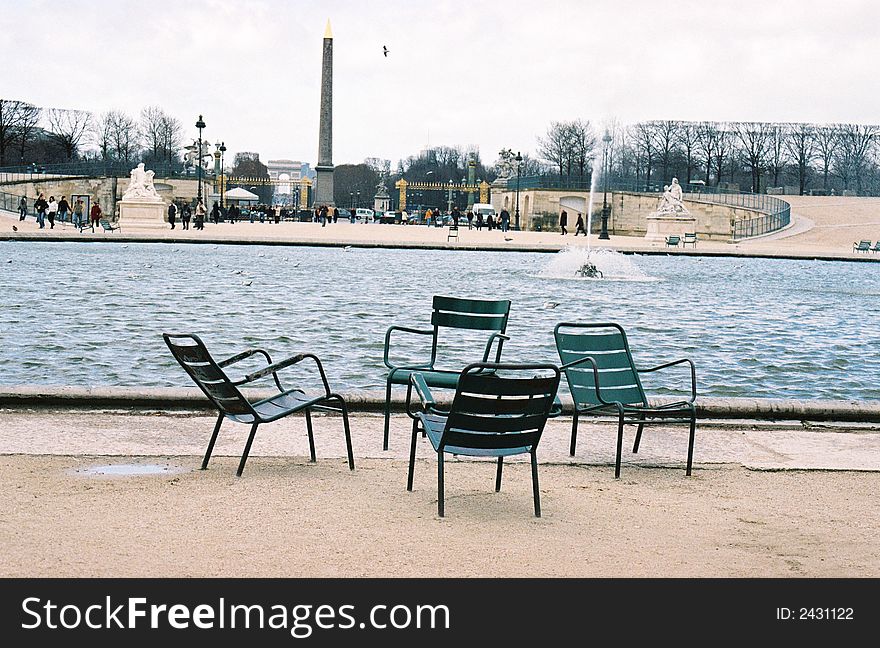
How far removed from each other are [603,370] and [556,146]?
107 meters

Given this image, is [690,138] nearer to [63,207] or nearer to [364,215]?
[364,215]

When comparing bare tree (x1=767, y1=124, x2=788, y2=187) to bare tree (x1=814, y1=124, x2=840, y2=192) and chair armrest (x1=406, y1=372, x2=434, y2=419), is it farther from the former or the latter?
chair armrest (x1=406, y1=372, x2=434, y2=419)

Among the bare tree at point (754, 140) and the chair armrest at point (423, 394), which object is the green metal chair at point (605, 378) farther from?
the bare tree at point (754, 140)

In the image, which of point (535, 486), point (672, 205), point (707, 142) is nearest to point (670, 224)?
point (672, 205)

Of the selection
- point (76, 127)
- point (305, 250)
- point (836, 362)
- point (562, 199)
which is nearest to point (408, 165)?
point (76, 127)

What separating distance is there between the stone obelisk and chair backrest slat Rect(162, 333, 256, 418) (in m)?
66.5

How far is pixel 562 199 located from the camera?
80.7 m

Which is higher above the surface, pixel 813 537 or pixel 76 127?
pixel 76 127

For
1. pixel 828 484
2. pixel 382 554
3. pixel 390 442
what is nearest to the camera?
pixel 382 554

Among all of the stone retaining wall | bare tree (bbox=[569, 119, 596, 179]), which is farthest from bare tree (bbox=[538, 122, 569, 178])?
the stone retaining wall

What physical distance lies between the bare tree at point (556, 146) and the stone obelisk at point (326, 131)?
34.5 meters

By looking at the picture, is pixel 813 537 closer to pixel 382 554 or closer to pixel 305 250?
pixel 382 554

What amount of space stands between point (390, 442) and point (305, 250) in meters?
31.0

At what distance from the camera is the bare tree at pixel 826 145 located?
345 feet
